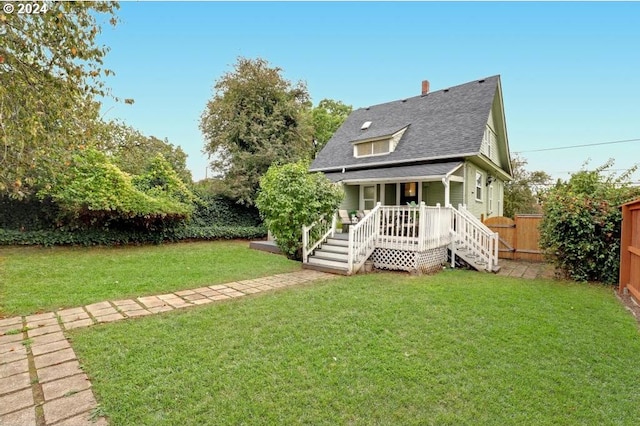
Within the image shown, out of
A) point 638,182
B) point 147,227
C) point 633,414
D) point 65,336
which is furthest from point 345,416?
point 147,227

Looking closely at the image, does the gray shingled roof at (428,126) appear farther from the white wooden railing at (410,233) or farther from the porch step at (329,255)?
the porch step at (329,255)

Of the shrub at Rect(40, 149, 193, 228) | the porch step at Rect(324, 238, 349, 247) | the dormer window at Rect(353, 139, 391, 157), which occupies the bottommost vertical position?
the porch step at Rect(324, 238, 349, 247)

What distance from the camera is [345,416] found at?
7.57 ft

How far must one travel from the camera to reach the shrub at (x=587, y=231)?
22.7 feet

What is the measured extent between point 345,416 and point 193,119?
18.6 m

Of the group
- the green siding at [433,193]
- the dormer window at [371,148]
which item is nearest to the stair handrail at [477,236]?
the green siding at [433,193]

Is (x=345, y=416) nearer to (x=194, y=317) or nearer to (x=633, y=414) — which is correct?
(x=633, y=414)

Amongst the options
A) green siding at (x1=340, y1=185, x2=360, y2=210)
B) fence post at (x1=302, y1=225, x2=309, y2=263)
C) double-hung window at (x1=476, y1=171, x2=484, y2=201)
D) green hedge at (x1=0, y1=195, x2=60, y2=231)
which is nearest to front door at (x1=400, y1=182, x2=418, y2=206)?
green siding at (x1=340, y1=185, x2=360, y2=210)

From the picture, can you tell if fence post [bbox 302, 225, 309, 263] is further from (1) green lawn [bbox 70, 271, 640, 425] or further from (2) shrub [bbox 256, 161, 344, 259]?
(1) green lawn [bbox 70, 271, 640, 425]

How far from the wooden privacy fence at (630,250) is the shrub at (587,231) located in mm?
560

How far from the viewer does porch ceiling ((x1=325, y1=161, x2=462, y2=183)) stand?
10141 millimetres

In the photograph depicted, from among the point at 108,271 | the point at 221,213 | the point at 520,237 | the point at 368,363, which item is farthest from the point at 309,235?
the point at 221,213

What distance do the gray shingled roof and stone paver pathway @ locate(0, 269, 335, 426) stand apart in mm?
9311

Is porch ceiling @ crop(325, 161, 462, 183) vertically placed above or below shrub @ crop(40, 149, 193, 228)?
above
